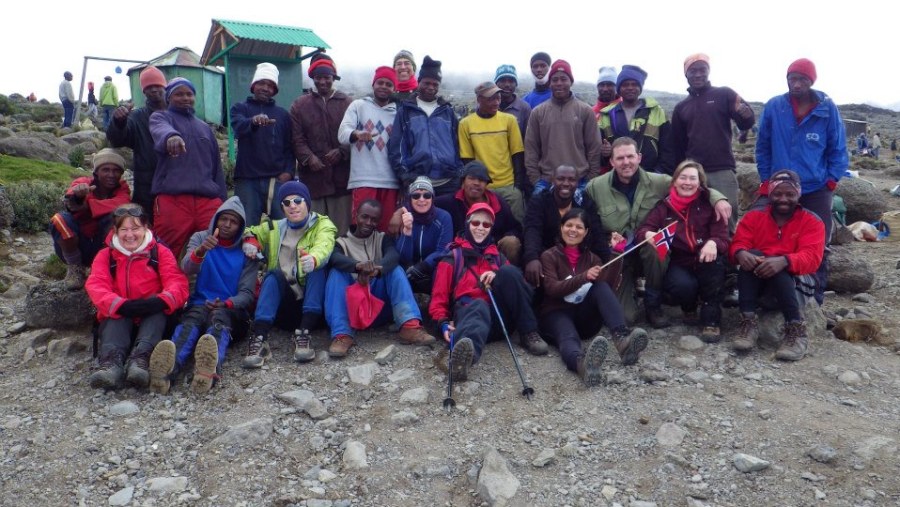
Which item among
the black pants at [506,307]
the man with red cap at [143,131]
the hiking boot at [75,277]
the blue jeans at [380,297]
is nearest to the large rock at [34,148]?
the hiking boot at [75,277]

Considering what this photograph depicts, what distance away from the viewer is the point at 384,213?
8078mm

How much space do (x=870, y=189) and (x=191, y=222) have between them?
15026 millimetres

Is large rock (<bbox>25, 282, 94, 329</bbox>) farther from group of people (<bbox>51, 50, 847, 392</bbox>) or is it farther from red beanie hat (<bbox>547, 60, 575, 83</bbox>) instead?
red beanie hat (<bbox>547, 60, 575, 83</bbox>)

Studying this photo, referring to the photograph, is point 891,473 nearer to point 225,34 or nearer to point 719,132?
point 719,132

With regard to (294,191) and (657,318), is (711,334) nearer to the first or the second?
(657,318)

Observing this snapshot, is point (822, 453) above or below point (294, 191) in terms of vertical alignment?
below

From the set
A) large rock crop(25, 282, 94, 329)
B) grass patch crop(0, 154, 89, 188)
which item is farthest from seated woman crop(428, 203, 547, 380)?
grass patch crop(0, 154, 89, 188)

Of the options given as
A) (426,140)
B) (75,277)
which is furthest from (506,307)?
(75,277)

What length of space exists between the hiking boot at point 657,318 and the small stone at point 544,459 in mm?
2763

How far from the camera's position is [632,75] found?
25.7 feet

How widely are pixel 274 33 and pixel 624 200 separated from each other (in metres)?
11.4

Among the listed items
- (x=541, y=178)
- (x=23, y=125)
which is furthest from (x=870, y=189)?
(x=23, y=125)

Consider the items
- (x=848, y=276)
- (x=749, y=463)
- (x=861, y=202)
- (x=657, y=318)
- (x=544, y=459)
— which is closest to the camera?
(x=749, y=463)

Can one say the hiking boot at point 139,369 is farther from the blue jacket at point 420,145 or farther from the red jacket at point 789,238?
the red jacket at point 789,238
